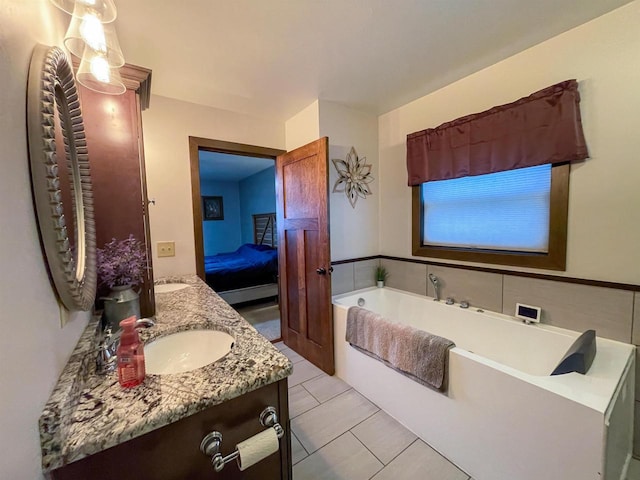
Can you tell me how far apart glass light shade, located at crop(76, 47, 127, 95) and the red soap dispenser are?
0.96 meters

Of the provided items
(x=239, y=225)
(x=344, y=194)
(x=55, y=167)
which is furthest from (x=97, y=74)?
(x=239, y=225)

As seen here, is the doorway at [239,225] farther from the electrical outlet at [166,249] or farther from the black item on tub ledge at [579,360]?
the black item on tub ledge at [579,360]

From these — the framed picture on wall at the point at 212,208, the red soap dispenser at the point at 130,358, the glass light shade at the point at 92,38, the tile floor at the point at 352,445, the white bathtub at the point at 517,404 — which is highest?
the glass light shade at the point at 92,38

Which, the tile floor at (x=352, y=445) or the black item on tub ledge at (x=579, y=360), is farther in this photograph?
the tile floor at (x=352, y=445)

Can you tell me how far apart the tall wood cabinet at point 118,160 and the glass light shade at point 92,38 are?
0.20 m

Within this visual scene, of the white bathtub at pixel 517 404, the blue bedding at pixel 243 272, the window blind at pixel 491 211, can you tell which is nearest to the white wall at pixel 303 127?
the window blind at pixel 491 211

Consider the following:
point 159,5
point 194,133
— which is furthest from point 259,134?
point 159,5

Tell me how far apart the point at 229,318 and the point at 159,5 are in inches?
60.5

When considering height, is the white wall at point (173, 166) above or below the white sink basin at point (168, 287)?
above

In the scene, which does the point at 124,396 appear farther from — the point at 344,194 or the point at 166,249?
the point at 344,194

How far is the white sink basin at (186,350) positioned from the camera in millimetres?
1100

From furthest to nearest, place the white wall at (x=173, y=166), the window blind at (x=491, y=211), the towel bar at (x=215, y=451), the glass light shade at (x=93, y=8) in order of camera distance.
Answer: the white wall at (x=173, y=166) → the window blind at (x=491, y=211) → the glass light shade at (x=93, y=8) → the towel bar at (x=215, y=451)

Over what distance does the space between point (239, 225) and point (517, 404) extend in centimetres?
632

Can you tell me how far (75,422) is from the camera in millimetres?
630
